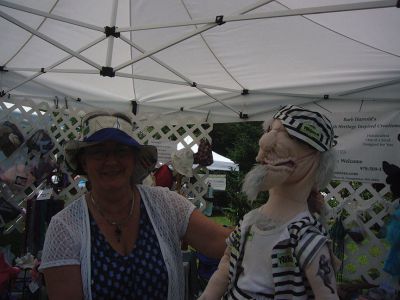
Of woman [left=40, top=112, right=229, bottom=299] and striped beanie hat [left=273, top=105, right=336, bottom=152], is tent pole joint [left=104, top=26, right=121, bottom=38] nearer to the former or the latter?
woman [left=40, top=112, right=229, bottom=299]

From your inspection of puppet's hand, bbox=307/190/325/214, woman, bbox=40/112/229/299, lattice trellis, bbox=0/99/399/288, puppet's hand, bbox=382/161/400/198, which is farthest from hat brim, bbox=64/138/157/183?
lattice trellis, bbox=0/99/399/288

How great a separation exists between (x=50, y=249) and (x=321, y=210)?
0.97m

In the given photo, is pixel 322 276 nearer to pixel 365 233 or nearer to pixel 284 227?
pixel 284 227

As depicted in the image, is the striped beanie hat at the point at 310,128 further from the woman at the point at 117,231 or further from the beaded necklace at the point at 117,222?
the beaded necklace at the point at 117,222

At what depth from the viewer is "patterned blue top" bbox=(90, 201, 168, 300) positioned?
3.99ft

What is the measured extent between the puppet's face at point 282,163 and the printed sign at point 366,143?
7.31 ft

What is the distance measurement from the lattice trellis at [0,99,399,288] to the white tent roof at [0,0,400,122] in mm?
389

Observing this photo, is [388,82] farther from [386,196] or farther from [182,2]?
[182,2]

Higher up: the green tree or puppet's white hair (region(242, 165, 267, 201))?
puppet's white hair (region(242, 165, 267, 201))

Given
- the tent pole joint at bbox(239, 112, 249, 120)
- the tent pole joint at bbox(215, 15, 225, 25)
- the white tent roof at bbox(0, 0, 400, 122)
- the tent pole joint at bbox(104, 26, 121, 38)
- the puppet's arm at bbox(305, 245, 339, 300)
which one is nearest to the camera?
the puppet's arm at bbox(305, 245, 339, 300)

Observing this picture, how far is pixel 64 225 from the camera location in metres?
1.27

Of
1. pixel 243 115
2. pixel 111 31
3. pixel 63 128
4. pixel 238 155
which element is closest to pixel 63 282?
pixel 111 31

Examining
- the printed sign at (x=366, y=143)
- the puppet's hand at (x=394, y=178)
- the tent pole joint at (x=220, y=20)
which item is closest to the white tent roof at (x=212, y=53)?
the tent pole joint at (x=220, y=20)

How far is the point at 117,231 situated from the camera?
1.33 m
